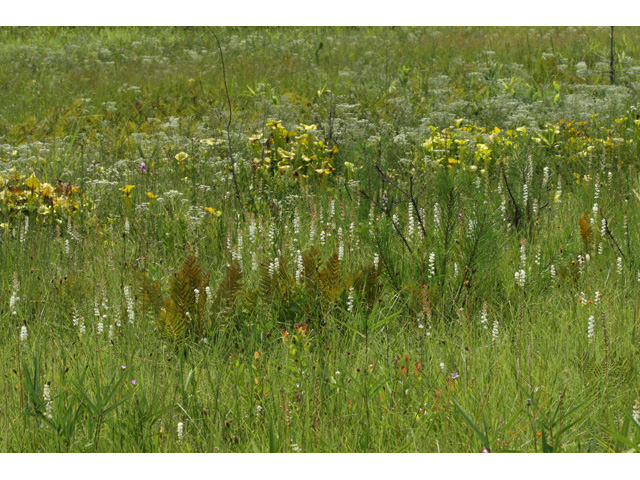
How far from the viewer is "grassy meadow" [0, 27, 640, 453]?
208 centimetres

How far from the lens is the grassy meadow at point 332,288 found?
2084mm

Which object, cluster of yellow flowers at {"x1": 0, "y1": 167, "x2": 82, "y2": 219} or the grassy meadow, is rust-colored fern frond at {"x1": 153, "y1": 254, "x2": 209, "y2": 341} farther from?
cluster of yellow flowers at {"x1": 0, "y1": 167, "x2": 82, "y2": 219}

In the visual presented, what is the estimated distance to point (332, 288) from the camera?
2934 millimetres

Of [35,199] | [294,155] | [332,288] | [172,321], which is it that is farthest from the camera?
[294,155]

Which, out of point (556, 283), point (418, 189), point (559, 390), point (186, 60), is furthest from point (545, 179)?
point (186, 60)

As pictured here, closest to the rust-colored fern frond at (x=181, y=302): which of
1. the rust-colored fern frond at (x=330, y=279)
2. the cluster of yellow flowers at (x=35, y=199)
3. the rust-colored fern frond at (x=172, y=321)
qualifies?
the rust-colored fern frond at (x=172, y=321)

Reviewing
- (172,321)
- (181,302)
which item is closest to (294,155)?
(181,302)

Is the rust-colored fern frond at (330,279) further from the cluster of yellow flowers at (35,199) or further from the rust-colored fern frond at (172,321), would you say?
the cluster of yellow flowers at (35,199)

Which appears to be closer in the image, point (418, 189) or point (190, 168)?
point (418, 189)

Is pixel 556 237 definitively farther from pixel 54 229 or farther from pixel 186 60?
pixel 186 60

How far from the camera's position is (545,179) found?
4.49 metres

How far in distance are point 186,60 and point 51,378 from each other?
1069cm

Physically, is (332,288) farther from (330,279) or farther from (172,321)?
(172,321)

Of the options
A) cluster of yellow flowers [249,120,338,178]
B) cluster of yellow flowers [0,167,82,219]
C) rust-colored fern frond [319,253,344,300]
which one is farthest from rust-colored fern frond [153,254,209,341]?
cluster of yellow flowers [249,120,338,178]
